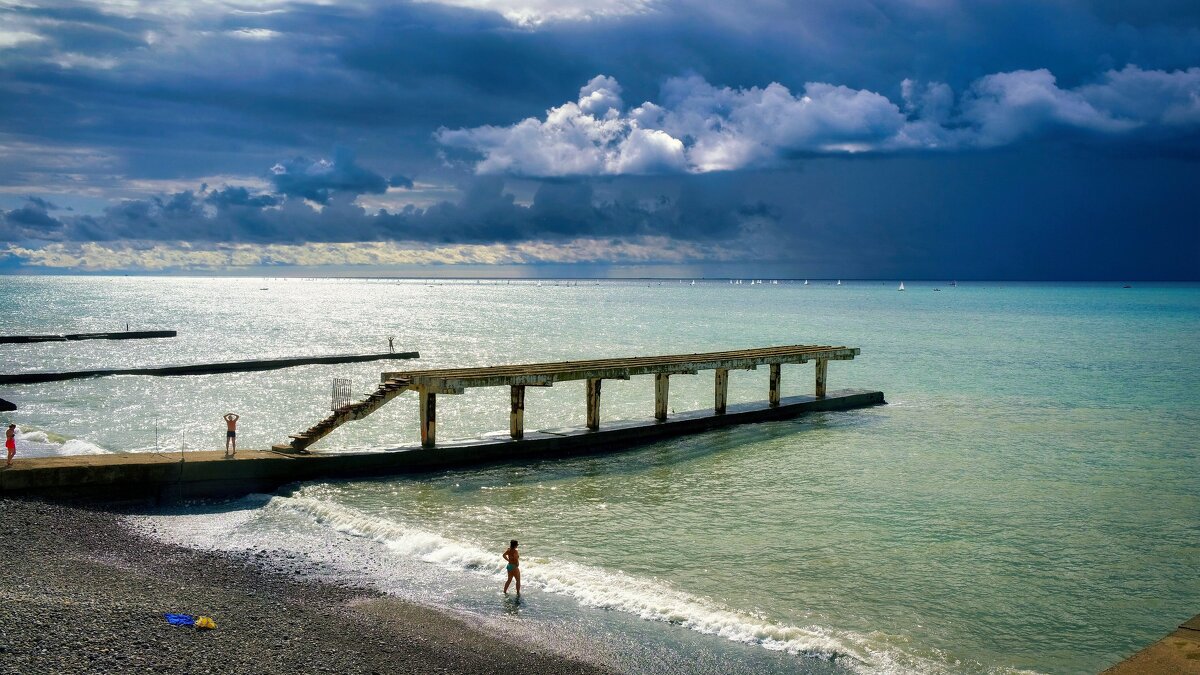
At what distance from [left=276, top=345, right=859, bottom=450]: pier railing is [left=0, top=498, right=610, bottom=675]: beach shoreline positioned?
8.74 m

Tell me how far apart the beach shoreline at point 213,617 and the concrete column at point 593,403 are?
577 inches

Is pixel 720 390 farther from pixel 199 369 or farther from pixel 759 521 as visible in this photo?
pixel 199 369

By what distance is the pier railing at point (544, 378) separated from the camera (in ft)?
83.7

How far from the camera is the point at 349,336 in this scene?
94.0 meters

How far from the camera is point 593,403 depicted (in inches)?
1194

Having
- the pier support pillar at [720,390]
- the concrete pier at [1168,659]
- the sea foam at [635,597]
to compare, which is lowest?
the sea foam at [635,597]

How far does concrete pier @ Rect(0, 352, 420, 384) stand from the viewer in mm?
46594

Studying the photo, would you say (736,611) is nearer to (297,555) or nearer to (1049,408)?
(297,555)

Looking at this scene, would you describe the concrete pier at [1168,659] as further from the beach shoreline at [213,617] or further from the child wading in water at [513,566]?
the child wading in water at [513,566]

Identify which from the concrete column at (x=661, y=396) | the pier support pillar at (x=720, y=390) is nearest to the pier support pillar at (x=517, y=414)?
the concrete column at (x=661, y=396)

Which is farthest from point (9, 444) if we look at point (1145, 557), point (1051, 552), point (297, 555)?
point (1145, 557)

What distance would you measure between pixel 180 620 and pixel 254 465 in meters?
9.78

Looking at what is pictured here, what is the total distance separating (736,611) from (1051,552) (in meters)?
8.09

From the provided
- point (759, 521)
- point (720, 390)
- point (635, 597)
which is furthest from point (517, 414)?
point (635, 597)
